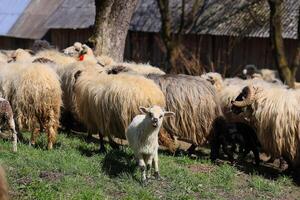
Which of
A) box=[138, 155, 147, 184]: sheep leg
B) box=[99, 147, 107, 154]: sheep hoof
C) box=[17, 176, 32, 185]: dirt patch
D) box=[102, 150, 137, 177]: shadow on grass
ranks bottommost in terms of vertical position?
box=[99, 147, 107, 154]: sheep hoof

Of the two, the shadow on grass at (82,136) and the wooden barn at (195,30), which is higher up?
the wooden barn at (195,30)

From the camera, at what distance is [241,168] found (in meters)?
8.93

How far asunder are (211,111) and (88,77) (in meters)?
2.20

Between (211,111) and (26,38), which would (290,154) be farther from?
(26,38)

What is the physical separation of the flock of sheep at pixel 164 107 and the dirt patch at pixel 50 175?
5.00 feet

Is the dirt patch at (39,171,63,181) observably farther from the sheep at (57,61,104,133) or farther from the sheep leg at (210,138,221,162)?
the sheep at (57,61,104,133)

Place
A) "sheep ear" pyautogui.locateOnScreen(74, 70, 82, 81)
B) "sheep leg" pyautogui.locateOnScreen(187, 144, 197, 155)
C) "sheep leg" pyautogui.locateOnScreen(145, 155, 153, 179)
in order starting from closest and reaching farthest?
"sheep leg" pyautogui.locateOnScreen(145, 155, 153, 179) → "sheep leg" pyautogui.locateOnScreen(187, 144, 197, 155) → "sheep ear" pyautogui.locateOnScreen(74, 70, 82, 81)

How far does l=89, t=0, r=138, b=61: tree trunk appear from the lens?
1358 centimetres

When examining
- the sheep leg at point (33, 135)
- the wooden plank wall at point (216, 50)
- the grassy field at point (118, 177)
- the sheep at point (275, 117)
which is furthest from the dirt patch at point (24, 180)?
the wooden plank wall at point (216, 50)

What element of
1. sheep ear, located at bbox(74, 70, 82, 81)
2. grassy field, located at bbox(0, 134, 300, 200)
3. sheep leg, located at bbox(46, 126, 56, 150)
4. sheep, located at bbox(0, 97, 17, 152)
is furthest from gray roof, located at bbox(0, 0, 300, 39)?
sheep, located at bbox(0, 97, 17, 152)

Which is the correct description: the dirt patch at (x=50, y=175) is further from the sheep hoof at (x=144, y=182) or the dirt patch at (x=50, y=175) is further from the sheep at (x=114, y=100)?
the sheep at (x=114, y=100)

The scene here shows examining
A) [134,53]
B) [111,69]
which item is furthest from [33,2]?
[111,69]

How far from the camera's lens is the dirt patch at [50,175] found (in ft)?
22.9

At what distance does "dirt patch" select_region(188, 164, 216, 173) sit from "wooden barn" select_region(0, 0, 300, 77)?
1083cm
